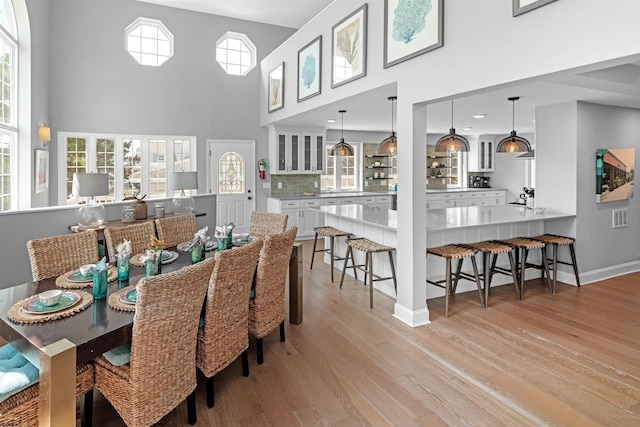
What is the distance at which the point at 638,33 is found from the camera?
1.96 metres

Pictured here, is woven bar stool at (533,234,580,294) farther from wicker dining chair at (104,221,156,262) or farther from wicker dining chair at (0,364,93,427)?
wicker dining chair at (0,364,93,427)

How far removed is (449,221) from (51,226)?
4163 mm

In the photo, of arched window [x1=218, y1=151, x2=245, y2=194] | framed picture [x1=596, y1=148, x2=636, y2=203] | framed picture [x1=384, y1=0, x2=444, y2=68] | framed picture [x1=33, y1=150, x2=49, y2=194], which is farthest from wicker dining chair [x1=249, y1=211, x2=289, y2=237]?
framed picture [x1=596, y1=148, x2=636, y2=203]

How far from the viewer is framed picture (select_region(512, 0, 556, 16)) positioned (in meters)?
2.40

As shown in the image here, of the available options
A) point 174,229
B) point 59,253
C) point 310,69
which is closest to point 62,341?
point 59,253

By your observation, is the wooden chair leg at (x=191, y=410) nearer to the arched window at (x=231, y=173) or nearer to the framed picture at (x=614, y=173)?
the framed picture at (x=614, y=173)

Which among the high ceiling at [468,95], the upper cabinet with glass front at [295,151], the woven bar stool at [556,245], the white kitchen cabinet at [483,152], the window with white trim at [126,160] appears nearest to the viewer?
the high ceiling at [468,95]

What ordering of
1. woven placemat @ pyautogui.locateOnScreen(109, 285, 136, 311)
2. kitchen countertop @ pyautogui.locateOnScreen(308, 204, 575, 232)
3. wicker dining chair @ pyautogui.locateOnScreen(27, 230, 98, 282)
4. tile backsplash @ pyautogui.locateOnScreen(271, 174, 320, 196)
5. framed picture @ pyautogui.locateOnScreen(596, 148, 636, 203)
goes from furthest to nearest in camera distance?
tile backsplash @ pyautogui.locateOnScreen(271, 174, 320, 196) → framed picture @ pyautogui.locateOnScreen(596, 148, 636, 203) → kitchen countertop @ pyautogui.locateOnScreen(308, 204, 575, 232) → wicker dining chair @ pyautogui.locateOnScreen(27, 230, 98, 282) → woven placemat @ pyautogui.locateOnScreen(109, 285, 136, 311)

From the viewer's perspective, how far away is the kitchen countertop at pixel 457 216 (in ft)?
14.4

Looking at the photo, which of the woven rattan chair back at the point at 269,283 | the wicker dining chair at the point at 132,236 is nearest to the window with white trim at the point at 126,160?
the wicker dining chair at the point at 132,236

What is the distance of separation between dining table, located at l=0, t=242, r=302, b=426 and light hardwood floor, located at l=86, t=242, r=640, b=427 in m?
0.73

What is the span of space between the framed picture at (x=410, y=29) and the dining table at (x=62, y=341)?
2.97 metres

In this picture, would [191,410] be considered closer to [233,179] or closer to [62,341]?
[62,341]

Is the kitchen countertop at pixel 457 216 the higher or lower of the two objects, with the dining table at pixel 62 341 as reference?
higher
